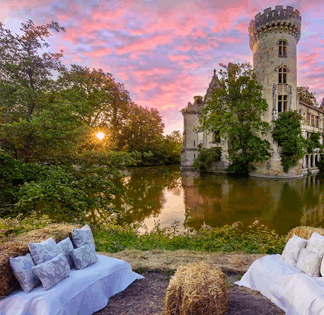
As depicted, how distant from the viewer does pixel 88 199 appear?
7.56m

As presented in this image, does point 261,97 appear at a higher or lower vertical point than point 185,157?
higher

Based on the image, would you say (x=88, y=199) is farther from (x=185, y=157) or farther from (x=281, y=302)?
(x=185, y=157)

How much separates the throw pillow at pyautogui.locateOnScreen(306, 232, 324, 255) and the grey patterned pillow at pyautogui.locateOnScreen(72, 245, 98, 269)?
3.73 metres

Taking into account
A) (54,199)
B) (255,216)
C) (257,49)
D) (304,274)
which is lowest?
(255,216)

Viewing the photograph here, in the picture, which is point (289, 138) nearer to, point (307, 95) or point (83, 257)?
point (307, 95)

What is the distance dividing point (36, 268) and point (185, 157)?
3379 cm

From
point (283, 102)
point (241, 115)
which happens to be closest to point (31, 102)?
point (241, 115)

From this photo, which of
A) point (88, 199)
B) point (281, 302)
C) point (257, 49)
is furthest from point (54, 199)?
point (257, 49)

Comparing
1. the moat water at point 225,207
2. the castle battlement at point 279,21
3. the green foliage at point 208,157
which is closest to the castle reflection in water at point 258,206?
the moat water at point 225,207

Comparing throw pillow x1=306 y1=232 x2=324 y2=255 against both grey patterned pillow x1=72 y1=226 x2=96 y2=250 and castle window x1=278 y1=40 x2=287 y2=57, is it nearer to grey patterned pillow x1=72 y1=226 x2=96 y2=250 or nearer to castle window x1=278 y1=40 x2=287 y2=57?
grey patterned pillow x1=72 y1=226 x2=96 y2=250

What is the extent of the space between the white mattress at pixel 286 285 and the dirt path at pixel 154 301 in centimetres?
13

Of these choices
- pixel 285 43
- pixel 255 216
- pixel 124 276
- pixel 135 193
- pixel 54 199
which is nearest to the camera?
pixel 124 276

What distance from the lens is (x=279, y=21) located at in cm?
2328

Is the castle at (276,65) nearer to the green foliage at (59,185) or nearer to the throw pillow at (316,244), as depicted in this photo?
the green foliage at (59,185)
